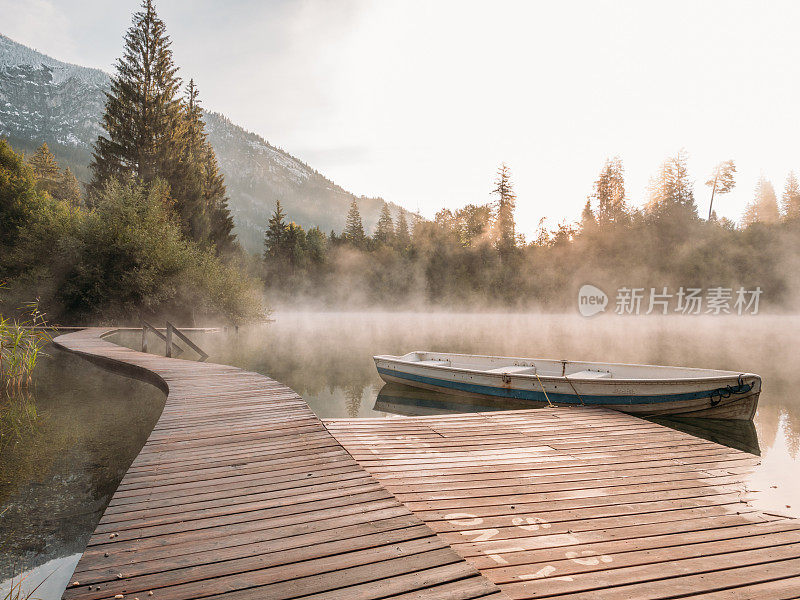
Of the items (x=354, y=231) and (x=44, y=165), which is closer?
(x=44, y=165)

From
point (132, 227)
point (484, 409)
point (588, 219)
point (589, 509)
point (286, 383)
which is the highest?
point (588, 219)

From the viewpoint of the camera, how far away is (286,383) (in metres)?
12.0

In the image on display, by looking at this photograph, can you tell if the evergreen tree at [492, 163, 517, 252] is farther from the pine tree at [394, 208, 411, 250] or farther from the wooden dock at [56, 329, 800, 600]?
the wooden dock at [56, 329, 800, 600]

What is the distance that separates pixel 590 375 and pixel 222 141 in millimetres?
198931

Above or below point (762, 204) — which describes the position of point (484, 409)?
below

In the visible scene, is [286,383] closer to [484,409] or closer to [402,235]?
[484,409]

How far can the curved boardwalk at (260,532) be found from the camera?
214 centimetres

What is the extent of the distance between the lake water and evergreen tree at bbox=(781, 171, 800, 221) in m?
25.2

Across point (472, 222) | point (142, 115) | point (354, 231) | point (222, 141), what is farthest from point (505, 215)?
point (222, 141)

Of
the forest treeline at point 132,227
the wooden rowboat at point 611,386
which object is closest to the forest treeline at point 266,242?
the forest treeline at point 132,227

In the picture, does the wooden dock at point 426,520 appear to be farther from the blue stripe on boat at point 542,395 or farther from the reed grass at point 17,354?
the reed grass at point 17,354

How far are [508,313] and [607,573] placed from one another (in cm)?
4496

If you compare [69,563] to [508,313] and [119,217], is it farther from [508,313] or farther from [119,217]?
[508,313]

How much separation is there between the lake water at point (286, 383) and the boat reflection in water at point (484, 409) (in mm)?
32
